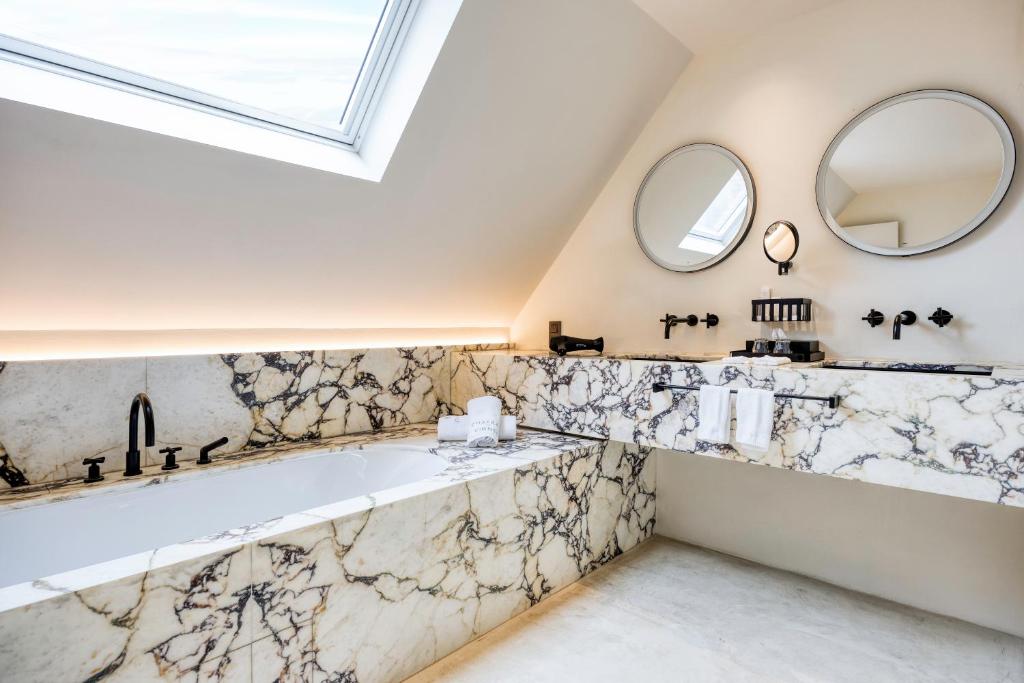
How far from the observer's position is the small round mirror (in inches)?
93.6

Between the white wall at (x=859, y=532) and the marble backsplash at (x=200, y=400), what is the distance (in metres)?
1.47

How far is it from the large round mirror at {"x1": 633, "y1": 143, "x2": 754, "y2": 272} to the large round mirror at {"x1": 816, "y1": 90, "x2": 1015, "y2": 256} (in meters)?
0.36

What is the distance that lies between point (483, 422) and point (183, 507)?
1.15 m

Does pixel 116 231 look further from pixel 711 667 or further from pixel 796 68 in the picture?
pixel 796 68

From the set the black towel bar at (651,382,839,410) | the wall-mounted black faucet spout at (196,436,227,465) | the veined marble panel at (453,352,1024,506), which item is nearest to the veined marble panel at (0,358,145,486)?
the wall-mounted black faucet spout at (196,436,227,465)

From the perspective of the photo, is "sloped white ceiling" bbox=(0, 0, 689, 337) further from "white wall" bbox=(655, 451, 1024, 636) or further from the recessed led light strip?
"white wall" bbox=(655, 451, 1024, 636)

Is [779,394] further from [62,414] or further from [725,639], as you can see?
[62,414]

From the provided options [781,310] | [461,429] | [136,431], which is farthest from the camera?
[461,429]

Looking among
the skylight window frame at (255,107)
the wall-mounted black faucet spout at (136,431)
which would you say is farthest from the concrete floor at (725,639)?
the skylight window frame at (255,107)

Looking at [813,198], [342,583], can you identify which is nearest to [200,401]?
[342,583]

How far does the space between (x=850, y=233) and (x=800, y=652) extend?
158 centimetres

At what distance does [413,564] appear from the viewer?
5.50 ft

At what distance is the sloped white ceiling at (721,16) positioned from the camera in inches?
91.3

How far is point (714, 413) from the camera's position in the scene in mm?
2014
